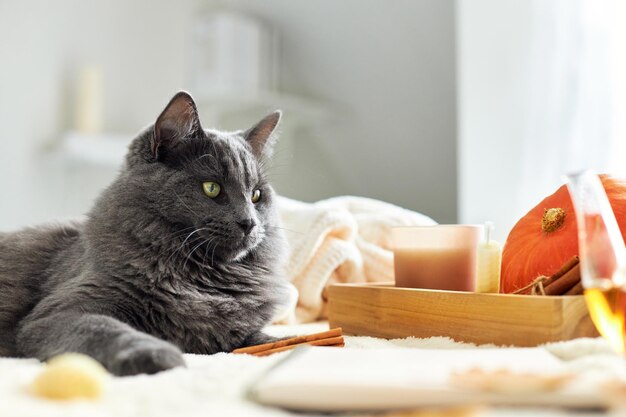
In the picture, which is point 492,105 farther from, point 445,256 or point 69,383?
point 69,383

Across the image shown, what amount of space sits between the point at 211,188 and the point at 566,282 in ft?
2.23

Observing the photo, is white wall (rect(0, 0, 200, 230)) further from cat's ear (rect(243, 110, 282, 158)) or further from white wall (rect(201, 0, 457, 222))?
cat's ear (rect(243, 110, 282, 158))

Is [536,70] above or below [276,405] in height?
above

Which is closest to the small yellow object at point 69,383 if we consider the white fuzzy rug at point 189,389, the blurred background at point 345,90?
the white fuzzy rug at point 189,389

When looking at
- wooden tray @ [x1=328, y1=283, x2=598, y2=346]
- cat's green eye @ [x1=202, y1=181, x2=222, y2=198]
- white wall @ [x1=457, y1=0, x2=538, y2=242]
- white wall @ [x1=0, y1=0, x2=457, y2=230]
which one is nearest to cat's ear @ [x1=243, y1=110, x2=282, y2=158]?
cat's green eye @ [x1=202, y1=181, x2=222, y2=198]

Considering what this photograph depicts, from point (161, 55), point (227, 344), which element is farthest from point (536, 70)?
point (161, 55)

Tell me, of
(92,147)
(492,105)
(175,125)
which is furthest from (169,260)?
(92,147)

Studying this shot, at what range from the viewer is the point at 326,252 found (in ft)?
5.57

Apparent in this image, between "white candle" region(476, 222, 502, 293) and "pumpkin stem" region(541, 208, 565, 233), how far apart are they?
0.44ft

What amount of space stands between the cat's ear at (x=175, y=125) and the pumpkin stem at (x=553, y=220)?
2.40 feet

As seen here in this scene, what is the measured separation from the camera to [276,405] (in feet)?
2.33

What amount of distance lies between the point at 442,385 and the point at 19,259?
105cm

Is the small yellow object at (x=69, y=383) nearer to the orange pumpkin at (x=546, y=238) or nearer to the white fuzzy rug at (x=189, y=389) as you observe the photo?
the white fuzzy rug at (x=189, y=389)

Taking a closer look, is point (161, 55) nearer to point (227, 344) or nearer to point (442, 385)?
point (227, 344)
